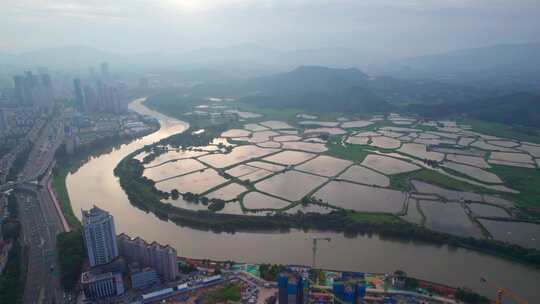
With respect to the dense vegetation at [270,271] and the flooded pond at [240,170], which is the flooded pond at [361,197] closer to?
the flooded pond at [240,170]

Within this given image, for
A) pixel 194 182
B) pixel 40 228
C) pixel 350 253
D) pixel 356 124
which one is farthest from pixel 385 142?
pixel 40 228

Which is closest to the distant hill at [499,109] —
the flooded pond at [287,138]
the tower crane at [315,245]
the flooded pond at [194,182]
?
the flooded pond at [287,138]

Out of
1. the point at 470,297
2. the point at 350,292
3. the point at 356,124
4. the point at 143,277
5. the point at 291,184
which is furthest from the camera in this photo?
the point at 356,124

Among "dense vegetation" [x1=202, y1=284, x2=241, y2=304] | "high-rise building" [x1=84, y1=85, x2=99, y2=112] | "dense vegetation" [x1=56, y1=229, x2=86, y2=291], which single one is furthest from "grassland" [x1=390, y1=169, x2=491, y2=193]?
"high-rise building" [x1=84, y1=85, x2=99, y2=112]

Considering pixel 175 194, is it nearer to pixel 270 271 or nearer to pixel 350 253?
pixel 270 271

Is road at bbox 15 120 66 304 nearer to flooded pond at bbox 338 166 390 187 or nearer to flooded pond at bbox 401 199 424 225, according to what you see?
flooded pond at bbox 401 199 424 225

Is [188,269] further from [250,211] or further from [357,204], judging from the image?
[357,204]

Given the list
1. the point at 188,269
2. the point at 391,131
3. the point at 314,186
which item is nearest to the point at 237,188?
the point at 314,186

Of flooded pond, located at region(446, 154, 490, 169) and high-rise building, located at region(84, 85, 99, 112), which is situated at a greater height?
high-rise building, located at region(84, 85, 99, 112)
